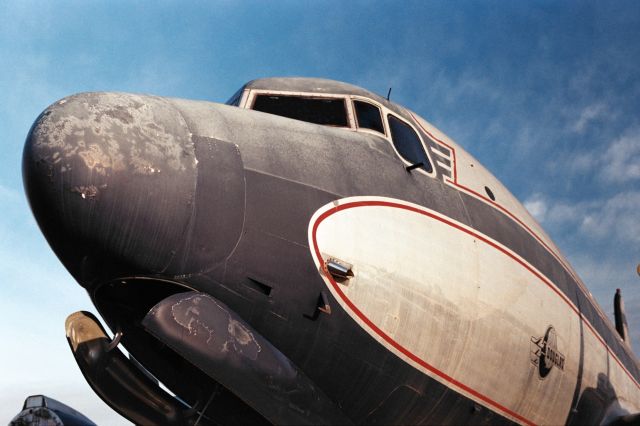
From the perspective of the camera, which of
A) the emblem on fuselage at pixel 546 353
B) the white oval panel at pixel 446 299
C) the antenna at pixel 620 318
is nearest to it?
the white oval panel at pixel 446 299

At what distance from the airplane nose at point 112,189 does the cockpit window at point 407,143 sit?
251 centimetres

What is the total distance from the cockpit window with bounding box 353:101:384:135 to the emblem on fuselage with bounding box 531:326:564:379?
2624 millimetres

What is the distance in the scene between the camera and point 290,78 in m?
7.38

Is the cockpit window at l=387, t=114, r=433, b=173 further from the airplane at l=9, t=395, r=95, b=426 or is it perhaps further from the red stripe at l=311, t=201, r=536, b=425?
the airplane at l=9, t=395, r=95, b=426

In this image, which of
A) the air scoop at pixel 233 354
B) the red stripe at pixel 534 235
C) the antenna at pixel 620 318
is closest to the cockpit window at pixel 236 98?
Result: the red stripe at pixel 534 235

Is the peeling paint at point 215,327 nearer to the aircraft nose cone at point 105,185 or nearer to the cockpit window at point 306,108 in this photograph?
the aircraft nose cone at point 105,185

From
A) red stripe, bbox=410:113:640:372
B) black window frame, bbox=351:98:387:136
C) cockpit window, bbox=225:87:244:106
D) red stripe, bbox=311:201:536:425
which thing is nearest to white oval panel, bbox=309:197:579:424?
red stripe, bbox=311:201:536:425

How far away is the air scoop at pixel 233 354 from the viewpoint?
4.41m

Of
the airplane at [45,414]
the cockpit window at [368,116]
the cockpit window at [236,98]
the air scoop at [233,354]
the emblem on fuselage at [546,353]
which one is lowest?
the airplane at [45,414]

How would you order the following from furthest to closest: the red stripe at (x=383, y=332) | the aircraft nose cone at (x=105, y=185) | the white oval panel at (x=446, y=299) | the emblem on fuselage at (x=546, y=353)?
1. the emblem on fuselage at (x=546, y=353)
2. the white oval panel at (x=446, y=299)
3. the red stripe at (x=383, y=332)
4. the aircraft nose cone at (x=105, y=185)

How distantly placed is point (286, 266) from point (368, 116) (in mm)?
2451

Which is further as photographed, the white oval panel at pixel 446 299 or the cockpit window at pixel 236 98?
the cockpit window at pixel 236 98

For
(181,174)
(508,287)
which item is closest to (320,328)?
(181,174)

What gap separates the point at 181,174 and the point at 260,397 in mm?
1605
